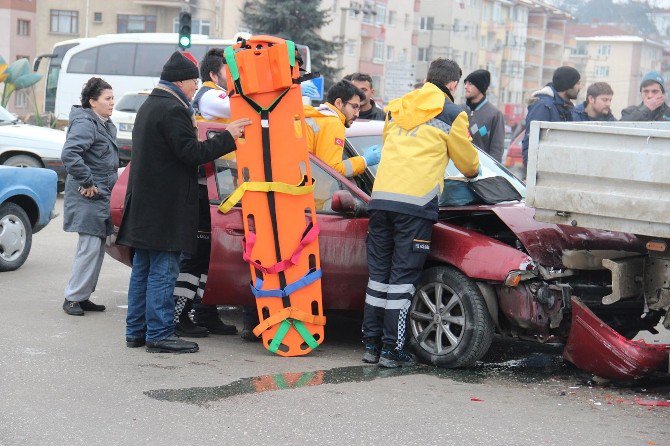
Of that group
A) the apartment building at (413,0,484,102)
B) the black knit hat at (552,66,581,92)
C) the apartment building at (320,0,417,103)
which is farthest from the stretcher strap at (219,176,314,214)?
the apartment building at (413,0,484,102)

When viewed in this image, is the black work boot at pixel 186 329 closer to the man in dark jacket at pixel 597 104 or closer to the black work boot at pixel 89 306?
the black work boot at pixel 89 306

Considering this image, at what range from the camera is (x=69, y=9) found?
66812 mm

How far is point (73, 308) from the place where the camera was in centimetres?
903

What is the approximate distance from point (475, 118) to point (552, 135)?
4.62 meters

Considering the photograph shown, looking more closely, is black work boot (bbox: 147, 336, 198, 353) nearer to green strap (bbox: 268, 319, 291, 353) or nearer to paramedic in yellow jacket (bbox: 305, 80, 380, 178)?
green strap (bbox: 268, 319, 291, 353)

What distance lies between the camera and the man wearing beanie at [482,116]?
1131 centimetres

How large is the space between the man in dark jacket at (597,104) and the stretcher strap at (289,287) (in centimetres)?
431

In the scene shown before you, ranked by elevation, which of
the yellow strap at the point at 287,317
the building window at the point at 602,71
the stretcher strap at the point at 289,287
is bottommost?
the yellow strap at the point at 287,317

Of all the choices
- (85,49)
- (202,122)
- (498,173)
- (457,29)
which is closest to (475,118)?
(498,173)

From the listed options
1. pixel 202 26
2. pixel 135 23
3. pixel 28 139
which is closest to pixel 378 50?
pixel 202 26

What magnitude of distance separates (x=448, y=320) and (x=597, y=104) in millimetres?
4447

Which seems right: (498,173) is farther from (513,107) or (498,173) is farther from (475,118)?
(513,107)

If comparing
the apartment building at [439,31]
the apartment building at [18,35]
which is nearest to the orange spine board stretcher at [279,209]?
the apartment building at [18,35]

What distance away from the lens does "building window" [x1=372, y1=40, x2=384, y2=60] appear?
88438mm
